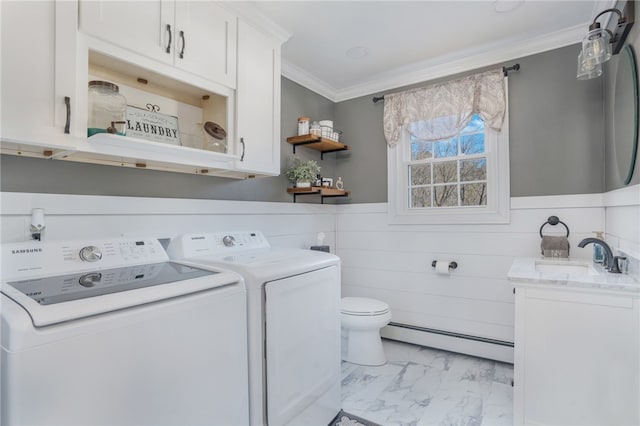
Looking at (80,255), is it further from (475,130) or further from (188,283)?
(475,130)

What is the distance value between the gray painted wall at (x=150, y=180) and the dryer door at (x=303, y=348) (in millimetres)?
928

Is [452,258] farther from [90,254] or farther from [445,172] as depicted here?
[90,254]

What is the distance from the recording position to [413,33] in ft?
7.75

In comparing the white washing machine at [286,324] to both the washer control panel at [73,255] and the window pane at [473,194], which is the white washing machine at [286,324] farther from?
the window pane at [473,194]

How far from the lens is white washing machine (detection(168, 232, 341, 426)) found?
144cm

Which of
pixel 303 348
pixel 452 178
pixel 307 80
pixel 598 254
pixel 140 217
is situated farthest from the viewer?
pixel 307 80

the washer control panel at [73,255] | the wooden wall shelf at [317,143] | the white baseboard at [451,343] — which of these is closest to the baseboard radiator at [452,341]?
the white baseboard at [451,343]

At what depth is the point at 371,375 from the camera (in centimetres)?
243

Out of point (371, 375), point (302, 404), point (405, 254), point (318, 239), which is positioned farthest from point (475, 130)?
point (302, 404)

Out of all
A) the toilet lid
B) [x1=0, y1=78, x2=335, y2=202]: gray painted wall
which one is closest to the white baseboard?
the toilet lid

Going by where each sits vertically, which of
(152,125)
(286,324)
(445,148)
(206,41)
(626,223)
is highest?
(206,41)

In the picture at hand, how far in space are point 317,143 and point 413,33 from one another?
3.64 ft

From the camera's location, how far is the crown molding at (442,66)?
2.37 meters

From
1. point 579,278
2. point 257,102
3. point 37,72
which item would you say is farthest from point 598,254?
point 37,72
